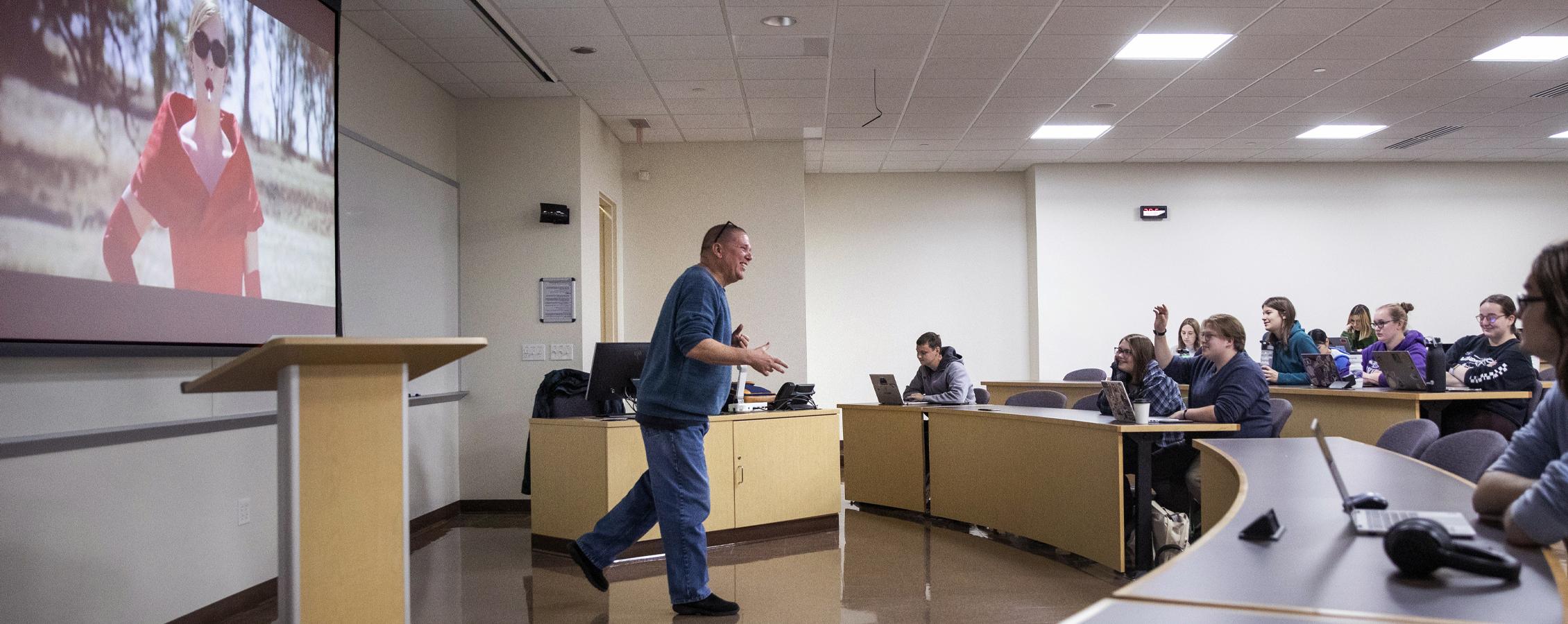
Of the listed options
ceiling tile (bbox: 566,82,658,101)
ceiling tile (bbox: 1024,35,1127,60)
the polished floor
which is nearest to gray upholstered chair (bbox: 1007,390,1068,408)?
the polished floor

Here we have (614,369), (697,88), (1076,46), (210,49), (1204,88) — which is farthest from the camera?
(1204,88)

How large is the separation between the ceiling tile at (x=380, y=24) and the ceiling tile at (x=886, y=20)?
2.47m

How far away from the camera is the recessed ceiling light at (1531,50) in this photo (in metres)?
6.23

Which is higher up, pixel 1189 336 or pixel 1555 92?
pixel 1555 92

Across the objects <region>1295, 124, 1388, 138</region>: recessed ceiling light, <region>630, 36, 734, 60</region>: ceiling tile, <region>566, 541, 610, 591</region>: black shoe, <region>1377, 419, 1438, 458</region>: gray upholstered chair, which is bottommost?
<region>566, 541, 610, 591</region>: black shoe

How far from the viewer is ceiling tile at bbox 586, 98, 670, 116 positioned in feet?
23.7

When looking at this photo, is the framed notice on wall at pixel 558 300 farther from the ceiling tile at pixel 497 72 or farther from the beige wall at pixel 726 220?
the beige wall at pixel 726 220

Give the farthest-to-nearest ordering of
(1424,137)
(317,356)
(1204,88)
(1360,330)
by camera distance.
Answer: (1424,137), (1360,330), (1204,88), (317,356)

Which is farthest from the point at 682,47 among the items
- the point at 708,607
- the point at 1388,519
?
the point at 1388,519

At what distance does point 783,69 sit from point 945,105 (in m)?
1.67

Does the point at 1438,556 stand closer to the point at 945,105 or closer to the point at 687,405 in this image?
the point at 687,405

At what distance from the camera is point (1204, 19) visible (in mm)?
5656

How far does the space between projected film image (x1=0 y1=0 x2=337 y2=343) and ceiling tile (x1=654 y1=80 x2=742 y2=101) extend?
2477 mm

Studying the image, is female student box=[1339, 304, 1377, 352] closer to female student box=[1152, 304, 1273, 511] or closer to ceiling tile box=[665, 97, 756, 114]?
female student box=[1152, 304, 1273, 511]
